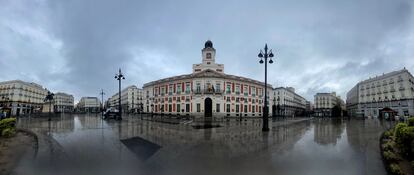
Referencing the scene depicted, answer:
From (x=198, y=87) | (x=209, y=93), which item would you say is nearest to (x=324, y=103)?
(x=209, y=93)

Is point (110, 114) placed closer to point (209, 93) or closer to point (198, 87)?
point (198, 87)

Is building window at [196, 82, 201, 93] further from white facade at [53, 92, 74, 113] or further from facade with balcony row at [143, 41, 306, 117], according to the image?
white facade at [53, 92, 74, 113]

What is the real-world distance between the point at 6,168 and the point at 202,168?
5.86m

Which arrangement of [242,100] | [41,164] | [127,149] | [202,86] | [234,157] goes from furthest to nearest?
[242,100] < [202,86] < [127,149] < [234,157] < [41,164]

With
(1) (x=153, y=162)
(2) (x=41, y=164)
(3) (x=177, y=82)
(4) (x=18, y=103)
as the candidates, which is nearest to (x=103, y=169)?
(1) (x=153, y=162)

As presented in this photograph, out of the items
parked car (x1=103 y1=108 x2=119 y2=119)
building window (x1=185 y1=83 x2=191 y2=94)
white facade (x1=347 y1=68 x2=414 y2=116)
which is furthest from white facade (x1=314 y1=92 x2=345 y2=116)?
parked car (x1=103 y1=108 x2=119 y2=119)

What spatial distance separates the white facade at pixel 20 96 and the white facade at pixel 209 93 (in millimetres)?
54405

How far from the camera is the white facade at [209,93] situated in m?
44.8

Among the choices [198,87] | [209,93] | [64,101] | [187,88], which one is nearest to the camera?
[209,93]

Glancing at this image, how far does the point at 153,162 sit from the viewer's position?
676 centimetres

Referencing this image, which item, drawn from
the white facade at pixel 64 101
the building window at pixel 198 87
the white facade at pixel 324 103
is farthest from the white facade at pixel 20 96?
the white facade at pixel 324 103

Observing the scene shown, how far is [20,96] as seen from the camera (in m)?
72.9

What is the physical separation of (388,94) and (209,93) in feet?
179

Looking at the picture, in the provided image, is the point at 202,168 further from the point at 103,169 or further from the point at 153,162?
Result: the point at 103,169
